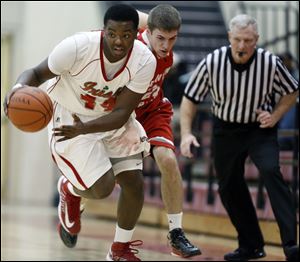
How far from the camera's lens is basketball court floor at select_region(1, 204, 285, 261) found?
331 inches

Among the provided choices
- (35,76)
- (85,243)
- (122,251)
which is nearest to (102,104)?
(35,76)

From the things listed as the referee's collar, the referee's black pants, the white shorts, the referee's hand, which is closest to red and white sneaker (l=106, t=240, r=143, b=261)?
the white shorts

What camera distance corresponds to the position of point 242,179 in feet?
25.5

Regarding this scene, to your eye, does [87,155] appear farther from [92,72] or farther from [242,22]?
[242,22]

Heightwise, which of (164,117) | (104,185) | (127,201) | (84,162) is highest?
(164,117)

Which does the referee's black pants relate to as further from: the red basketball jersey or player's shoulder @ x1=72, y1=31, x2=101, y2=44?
player's shoulder @ x1=72, y1=31, x2=101, y2=44

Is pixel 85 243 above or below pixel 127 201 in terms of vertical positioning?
below

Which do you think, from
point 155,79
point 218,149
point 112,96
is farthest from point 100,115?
point 218,149

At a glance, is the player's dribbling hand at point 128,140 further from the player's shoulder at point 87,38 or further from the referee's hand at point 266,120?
the referee's hand at point 266,120

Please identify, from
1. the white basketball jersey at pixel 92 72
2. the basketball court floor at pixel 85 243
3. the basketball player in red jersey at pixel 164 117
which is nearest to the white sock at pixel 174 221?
the basketball player in red jersey at pixel 164 117

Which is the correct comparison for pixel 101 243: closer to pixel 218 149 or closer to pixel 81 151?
pixel 218 149

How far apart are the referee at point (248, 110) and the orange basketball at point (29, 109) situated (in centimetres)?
233

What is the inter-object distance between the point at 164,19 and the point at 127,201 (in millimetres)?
1231

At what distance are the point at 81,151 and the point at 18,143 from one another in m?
11.6
